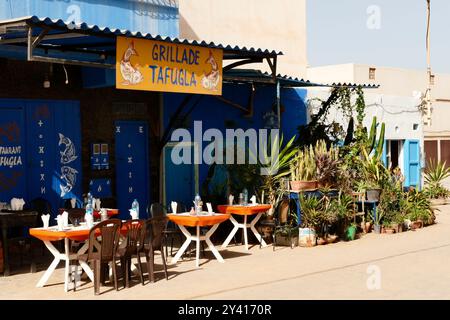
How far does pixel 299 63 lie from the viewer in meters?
22.8

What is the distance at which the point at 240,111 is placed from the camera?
17.3 meters

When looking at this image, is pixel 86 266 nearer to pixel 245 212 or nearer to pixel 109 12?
pixel 245 212

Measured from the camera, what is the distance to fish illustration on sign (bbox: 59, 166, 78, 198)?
45.2 feet

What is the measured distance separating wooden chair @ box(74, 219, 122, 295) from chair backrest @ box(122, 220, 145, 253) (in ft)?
0.79

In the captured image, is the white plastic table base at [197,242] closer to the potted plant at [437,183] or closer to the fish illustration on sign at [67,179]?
the fish illustration on sign at [67,179]

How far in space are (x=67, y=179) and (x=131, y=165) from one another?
1.71 m

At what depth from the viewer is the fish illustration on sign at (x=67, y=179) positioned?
45.2 ft

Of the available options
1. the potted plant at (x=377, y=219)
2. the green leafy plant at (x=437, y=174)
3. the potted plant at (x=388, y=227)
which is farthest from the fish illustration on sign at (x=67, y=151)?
the green leafy plant at (x=437, y=174)

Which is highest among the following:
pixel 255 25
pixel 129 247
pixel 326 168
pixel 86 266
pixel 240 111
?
pixel 255 25

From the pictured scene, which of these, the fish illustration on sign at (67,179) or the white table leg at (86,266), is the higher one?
the fish illustration on sign at (67,179)

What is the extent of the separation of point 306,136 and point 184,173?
10.5 ft

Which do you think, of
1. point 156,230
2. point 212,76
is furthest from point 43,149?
point 156,230

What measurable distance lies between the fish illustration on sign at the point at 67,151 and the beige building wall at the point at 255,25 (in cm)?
578
